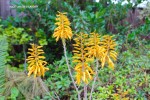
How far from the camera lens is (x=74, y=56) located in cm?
222

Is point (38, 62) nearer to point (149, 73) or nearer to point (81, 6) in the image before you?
point (149, 73)

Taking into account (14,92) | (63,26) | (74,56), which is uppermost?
(63,26)

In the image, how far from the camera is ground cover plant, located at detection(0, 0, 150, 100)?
2.14m

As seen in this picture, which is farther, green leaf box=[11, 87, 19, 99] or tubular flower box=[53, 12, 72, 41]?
green leaf box=[11, 87, 19, 99]

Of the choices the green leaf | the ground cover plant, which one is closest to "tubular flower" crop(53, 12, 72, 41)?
the ground cover plant

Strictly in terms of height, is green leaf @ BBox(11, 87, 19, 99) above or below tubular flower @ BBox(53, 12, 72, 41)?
below

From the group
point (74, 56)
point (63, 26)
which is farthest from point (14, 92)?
point (63, 26)

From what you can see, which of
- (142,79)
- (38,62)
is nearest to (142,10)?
(142,79)

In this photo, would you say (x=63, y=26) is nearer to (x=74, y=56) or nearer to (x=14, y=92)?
(x=74, y=56)

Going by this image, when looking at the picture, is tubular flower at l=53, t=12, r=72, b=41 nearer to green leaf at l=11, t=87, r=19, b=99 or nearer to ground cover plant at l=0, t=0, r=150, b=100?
ground cover plant at l=0, t=0, r=150, b=100

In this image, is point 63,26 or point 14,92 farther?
point 14,92

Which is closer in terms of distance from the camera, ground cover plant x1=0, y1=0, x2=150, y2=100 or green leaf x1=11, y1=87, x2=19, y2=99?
ground cover plant x1=0, y1=0, x2=150, y2=100

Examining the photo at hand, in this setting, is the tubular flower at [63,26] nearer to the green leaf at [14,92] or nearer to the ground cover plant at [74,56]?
the ground cover plant at [74,56]

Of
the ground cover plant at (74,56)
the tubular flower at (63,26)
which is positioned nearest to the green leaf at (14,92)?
the ground cover plant at (74,56)
